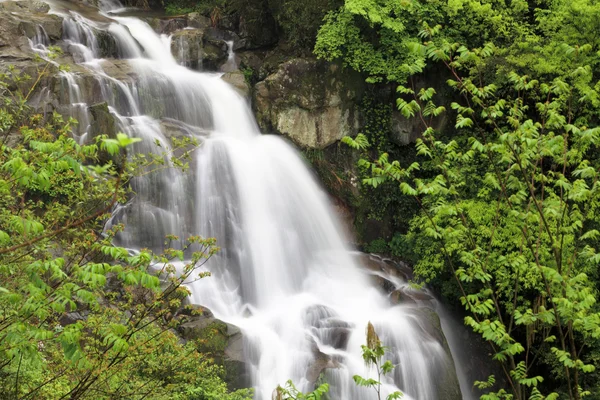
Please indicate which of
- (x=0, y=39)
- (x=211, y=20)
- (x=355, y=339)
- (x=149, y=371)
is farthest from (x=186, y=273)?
(x=211, y=20)

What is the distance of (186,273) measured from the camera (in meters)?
4.89

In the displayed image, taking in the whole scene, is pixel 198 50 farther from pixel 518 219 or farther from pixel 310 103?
pixel 518 219

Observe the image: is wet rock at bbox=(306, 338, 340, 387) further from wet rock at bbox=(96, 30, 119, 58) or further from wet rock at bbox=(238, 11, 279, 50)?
wet rock at bbox=(238, 11, 279, 50)

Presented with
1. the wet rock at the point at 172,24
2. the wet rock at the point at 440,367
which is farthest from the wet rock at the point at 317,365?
the wet rock at the point at 172,24

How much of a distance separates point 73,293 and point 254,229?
25.9ft

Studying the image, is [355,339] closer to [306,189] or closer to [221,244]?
[221,244]

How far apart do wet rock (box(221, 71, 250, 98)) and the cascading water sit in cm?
27

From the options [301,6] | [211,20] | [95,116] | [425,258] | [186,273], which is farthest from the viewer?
[211,20]

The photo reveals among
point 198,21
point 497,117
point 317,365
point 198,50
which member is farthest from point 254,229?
point 198,21

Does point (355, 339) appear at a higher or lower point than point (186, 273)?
lower

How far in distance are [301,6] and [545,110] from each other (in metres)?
11.1

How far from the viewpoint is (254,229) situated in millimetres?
12141

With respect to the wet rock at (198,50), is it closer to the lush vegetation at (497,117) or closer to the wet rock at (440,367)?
the lush vegetation at (497,117)

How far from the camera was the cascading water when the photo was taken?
9516mm
